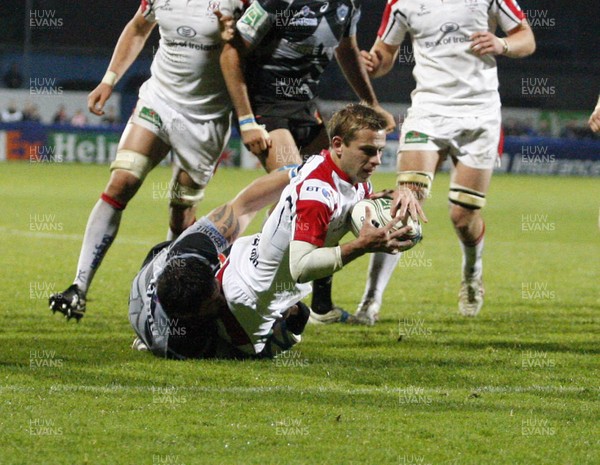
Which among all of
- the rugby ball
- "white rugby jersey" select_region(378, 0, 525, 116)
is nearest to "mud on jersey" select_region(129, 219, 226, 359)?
→ the rugby ball

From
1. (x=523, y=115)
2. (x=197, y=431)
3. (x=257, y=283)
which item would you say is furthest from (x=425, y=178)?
(x=523, y=115)

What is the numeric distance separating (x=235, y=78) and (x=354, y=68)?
107 cm

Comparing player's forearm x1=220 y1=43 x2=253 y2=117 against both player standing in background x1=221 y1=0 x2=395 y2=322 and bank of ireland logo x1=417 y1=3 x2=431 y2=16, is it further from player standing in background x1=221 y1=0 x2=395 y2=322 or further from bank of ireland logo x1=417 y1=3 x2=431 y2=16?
bank of ireland logo x1=417 y1=3 x2=431 y2=16

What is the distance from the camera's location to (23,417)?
4.44m

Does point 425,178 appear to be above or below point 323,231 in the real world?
below

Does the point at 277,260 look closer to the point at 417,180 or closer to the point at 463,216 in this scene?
the point at 417,180

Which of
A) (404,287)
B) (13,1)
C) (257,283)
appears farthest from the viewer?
(13,1)

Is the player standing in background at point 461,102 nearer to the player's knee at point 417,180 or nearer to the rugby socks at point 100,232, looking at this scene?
the player's knee at point 417,180

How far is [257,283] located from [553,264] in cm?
645

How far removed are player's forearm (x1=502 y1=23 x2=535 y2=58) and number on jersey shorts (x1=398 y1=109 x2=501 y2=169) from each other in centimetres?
46

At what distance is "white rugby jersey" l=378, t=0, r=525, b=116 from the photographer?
25.7ft

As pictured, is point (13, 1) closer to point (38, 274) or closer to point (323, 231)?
point (38, 274)

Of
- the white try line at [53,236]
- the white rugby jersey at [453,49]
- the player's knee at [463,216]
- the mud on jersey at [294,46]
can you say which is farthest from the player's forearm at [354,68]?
the white try line at [53,236]

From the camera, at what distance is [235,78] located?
23.2 feet
